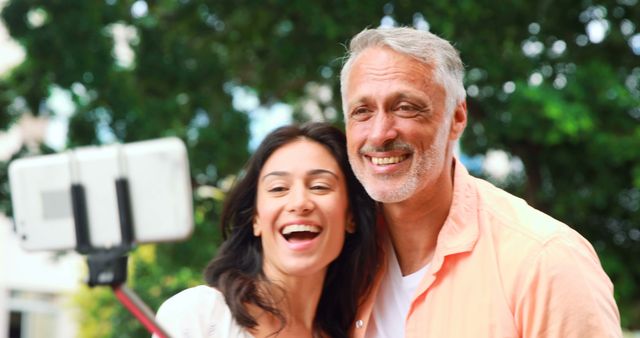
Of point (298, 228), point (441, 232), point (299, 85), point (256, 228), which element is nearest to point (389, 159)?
point (441, 232)

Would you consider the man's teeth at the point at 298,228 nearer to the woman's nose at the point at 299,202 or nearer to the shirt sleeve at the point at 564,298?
the woman's nose at the point at 299,202

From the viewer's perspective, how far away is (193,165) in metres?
11.4

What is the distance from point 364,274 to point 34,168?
2185 millimetres

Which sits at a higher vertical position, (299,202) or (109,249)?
(109,249)

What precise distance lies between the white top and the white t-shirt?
1.68 ft

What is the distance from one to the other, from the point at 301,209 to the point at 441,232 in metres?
0.54

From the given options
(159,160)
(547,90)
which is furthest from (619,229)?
(159,160)

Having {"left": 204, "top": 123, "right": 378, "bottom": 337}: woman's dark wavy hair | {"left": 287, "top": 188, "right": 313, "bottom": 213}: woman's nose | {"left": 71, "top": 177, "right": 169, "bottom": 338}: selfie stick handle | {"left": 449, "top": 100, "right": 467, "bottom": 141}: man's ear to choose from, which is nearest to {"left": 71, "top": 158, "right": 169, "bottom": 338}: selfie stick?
{"left": 71, "top": 177, "right": 169, "bottom": 338}: selfie stick handle

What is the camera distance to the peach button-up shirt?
345 cm

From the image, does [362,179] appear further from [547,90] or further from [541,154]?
[541,154]

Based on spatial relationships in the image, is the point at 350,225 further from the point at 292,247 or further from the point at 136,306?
the point at 136,306

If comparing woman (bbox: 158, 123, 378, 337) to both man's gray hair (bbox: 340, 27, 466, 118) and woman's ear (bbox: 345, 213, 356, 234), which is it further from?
man's gray hair (bbox: 340, 27, 466, 118)

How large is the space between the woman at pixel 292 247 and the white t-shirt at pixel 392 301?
0.32ft

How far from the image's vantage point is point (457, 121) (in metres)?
4.16
